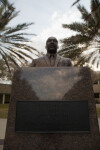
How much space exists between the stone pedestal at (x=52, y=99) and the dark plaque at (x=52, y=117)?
3 cm

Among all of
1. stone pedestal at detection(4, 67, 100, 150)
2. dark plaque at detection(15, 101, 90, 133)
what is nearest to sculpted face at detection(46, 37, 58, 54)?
stone pedestal at detection(4, 67, 100, 150)

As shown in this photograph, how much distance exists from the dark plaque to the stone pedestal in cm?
3

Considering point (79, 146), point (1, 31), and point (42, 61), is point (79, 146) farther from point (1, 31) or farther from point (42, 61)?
point (1, 31)

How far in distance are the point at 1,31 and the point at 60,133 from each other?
12.2m

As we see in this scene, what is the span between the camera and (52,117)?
11.8 feet

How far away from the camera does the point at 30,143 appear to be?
Result: 3.47 meters

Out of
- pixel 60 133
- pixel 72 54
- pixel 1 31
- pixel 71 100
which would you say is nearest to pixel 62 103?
pixel 71 100

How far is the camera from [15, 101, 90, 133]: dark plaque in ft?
11.6

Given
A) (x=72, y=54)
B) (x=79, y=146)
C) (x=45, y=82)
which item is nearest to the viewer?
(x=79, y=146)

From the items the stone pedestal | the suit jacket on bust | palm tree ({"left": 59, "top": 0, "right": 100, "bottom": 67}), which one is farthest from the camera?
palm tree ({"left": 59, "top": 0, "right": 100, "bottom": 67})

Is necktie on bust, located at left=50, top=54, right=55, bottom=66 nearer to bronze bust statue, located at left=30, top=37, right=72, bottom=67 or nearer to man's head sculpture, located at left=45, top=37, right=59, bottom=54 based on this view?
bronze bust statue, located at left=30, top=37, right=72, bottom=67

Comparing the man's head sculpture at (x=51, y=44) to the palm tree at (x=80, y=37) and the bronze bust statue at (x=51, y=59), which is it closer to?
the bronze bust statue at (x=51, y=59)

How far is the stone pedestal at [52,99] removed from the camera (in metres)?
3.46

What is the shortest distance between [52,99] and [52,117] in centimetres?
39
